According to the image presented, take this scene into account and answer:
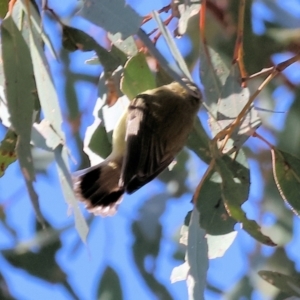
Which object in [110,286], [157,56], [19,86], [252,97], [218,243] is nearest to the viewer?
[157,56]

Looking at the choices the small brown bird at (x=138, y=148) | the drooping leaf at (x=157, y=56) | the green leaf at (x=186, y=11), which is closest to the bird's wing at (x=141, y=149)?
the small brown bird at (x=138, y=148)

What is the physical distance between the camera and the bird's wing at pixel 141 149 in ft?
4.30

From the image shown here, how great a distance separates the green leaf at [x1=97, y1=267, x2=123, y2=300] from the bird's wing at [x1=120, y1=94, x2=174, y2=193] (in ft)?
1.32

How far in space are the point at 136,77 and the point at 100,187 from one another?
0.90 ft

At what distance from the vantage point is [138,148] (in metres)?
1.36

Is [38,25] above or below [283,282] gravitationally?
above

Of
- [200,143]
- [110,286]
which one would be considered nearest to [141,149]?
[200,143]

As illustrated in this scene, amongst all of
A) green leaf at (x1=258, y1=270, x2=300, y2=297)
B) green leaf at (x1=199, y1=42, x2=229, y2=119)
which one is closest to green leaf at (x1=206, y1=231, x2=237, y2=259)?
green leaf at (x1=258, y1=270, x2=300, y2=297)

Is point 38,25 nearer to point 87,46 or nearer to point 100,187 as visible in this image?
point 87,46

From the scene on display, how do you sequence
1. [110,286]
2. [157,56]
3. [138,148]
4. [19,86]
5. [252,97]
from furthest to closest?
[110,286] < [138,148] < [252,97] < [19,86] < [157,56]

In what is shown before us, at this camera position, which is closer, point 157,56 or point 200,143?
point 157,56

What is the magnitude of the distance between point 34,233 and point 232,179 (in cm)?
65

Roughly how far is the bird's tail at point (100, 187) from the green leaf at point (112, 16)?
1.80ft

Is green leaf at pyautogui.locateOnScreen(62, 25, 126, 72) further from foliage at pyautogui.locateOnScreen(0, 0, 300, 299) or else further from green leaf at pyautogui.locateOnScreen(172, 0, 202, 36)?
green leaf at pyautogui.locateOnScreen(172, 0, 202, 36)
